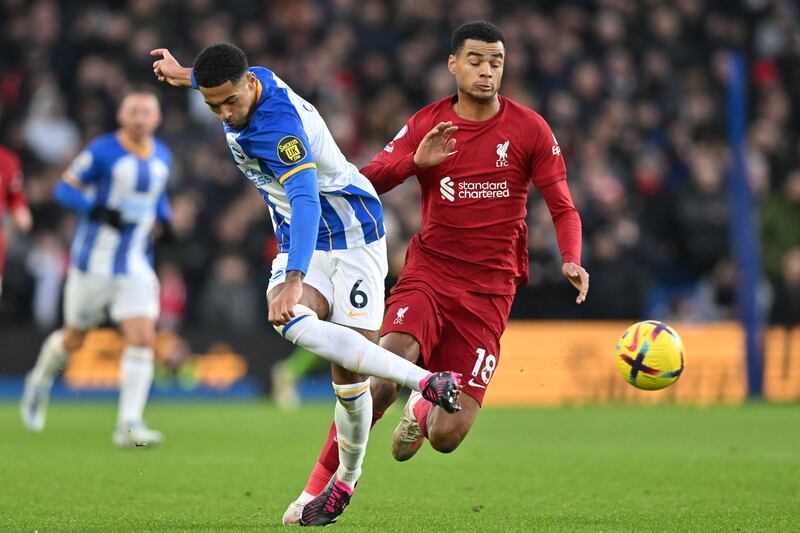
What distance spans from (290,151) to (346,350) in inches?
37.4

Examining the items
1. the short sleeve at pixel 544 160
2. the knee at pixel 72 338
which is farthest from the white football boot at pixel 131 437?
the short sleeve at pixel 544 160

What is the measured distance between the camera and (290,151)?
19.7ft

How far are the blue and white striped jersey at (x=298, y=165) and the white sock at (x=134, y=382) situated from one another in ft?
15.6

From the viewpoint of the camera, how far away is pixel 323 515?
20.5 feet

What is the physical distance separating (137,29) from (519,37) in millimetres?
5973

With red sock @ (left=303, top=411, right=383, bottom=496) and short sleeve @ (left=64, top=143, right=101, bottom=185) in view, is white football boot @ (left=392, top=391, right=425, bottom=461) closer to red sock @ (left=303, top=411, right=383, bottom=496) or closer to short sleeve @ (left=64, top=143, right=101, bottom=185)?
red sock @ (left=303, top=411, right=383, bottom=496)

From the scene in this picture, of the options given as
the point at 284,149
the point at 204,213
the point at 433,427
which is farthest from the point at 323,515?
the point at 204,213

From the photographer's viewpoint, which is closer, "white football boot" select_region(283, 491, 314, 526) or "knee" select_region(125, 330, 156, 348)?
"white football boot" select_region(283, 491, 314, 526)

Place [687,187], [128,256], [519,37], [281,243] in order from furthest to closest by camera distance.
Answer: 1. [519,37]
2. [687,187]
3. [128,256]
4. [281,243]

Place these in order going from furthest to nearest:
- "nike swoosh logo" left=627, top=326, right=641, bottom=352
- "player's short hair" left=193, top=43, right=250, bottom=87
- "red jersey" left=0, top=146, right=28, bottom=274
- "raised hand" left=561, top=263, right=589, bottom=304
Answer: "red jersey" left=0, top=146, right=28, bottom=274 < "nike swoosh logo" left=627, top=326, right=641, bottom=352 < "raised hand" left=561, top=263, right=589, bottom=304 < "player's short hair" left=193, top=43, right=250, bottom=87

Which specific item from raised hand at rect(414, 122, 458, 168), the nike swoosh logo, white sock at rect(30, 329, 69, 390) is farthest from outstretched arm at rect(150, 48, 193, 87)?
white sock at rect(30, 329, 69, 390)

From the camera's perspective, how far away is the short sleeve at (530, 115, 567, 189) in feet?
22.9

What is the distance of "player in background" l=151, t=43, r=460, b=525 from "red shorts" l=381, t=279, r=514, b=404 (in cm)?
51

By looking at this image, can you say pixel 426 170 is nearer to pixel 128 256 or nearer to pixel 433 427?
pixel 433 427
